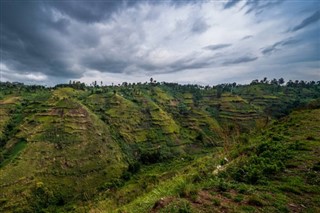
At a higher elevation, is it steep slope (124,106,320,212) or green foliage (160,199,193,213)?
green foliage (160,199,193,213)

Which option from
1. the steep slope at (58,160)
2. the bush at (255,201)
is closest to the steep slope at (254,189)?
the bush at (255,201)

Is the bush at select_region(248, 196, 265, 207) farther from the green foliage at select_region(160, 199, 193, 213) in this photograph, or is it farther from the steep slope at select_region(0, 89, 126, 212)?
the steep slope at select_region(0, 89, 126, 212)

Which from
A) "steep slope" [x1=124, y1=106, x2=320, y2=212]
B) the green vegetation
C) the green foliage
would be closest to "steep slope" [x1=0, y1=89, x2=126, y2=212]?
the green vegetation

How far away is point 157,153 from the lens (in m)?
86.5

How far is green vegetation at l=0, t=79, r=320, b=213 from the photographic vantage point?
10133 millimetres

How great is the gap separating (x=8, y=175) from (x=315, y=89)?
173670 mm

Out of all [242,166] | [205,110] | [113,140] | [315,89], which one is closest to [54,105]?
[113,140]

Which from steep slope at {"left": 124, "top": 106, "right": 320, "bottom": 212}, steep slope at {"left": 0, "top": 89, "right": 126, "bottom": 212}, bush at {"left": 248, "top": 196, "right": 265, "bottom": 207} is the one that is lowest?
steep slope at {"left": 0, "top": 89, "right": 126, "bottom": 212}

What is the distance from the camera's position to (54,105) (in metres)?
90.2

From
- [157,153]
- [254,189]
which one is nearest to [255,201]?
[254,189]

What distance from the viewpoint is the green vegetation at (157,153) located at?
33.2 feet

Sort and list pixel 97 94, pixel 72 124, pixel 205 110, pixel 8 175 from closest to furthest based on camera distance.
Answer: pixel 8 175
pixel 72 124
pixel 97 94
pixel 205 110

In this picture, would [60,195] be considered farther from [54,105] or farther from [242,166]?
[242,166]

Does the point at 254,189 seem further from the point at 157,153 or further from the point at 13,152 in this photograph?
the point at 157,153
